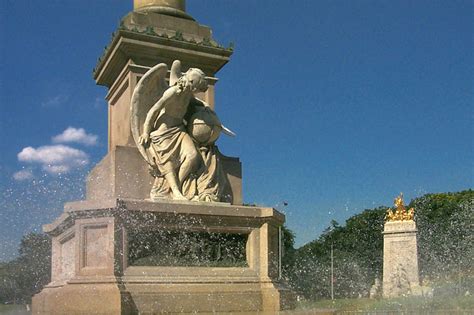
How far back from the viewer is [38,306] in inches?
410

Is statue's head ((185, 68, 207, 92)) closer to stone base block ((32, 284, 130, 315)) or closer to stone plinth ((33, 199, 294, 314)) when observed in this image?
stone plinth ((33, 199, 294, 314))

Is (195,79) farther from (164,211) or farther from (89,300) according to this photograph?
(89,300)

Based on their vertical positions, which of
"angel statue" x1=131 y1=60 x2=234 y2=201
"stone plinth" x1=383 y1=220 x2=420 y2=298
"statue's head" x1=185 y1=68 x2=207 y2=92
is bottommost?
"stone plinth" x1=383 y1=220 x2=420 y2=298

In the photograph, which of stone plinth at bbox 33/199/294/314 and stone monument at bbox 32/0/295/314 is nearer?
stone plinth at bbox 33/199/294/314

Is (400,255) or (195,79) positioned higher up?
(195,79)


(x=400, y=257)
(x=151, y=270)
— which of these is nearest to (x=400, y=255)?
(x=400, y=257)

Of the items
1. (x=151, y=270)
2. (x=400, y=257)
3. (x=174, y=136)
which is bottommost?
(x=400, y=257)

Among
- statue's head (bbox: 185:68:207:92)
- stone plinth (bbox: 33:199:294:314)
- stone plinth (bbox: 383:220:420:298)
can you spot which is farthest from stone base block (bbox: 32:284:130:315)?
stone plinth (bbox: 383:220:420:298)

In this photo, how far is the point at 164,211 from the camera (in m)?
9.61

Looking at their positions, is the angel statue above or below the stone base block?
above

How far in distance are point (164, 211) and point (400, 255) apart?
27.5 meters

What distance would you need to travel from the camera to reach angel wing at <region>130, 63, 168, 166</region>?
34.9 ft

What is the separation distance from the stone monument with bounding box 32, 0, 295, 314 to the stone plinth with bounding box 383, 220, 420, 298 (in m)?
24.6

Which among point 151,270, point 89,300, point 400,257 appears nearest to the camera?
point 89,300
